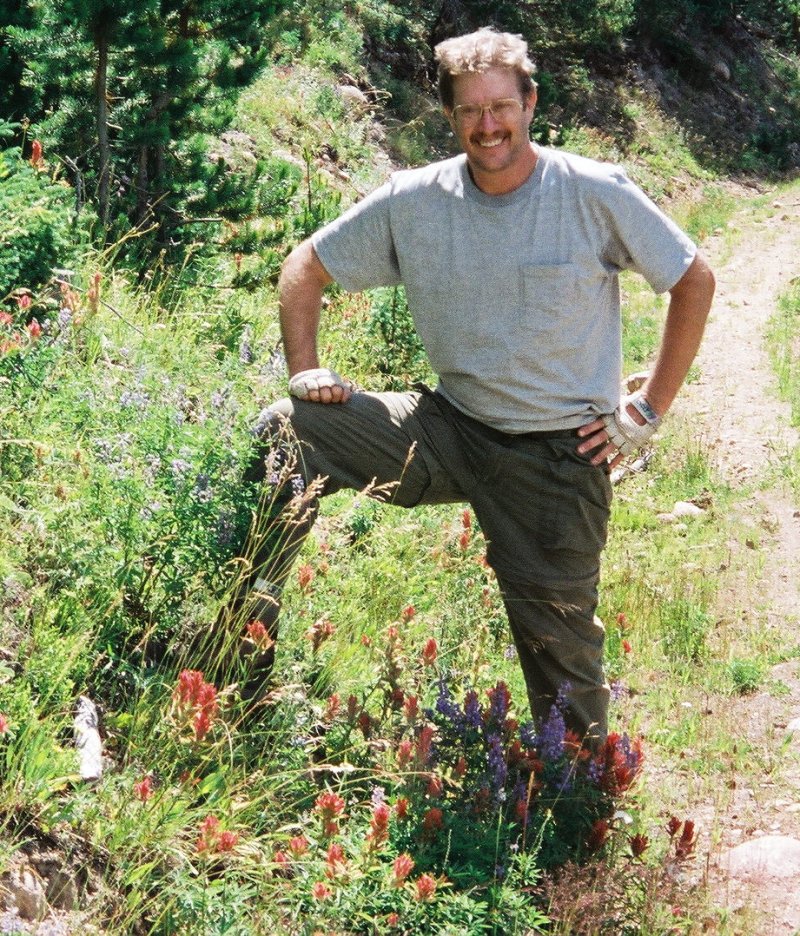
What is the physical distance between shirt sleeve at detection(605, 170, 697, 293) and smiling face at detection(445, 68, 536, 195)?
1.01ft

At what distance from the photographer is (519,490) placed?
167 inches

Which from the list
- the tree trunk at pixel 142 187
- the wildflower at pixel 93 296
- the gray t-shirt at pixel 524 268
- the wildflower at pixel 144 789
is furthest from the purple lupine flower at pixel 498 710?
the tree trunk at pixel 142 187

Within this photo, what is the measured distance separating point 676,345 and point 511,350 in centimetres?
56

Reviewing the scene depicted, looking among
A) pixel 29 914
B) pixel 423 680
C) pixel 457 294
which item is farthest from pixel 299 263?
pixel 29 914

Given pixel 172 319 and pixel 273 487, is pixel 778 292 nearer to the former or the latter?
pixel 172 319

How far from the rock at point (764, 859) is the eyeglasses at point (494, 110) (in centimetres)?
246

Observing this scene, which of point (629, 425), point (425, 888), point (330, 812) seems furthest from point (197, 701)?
point (629, 425)

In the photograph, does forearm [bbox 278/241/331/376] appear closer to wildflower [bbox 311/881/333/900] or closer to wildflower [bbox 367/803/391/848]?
wildflower [bbox 367/803/391/848]

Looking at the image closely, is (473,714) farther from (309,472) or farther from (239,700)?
(309,472)

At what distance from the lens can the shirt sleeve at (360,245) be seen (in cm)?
428

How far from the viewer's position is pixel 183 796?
3.37 m

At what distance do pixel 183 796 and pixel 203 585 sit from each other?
2.80ft

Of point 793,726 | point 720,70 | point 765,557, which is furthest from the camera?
point 720,70

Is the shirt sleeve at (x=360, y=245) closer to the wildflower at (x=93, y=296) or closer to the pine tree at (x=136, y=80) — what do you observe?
the wildflower at (x=93, y=296)
